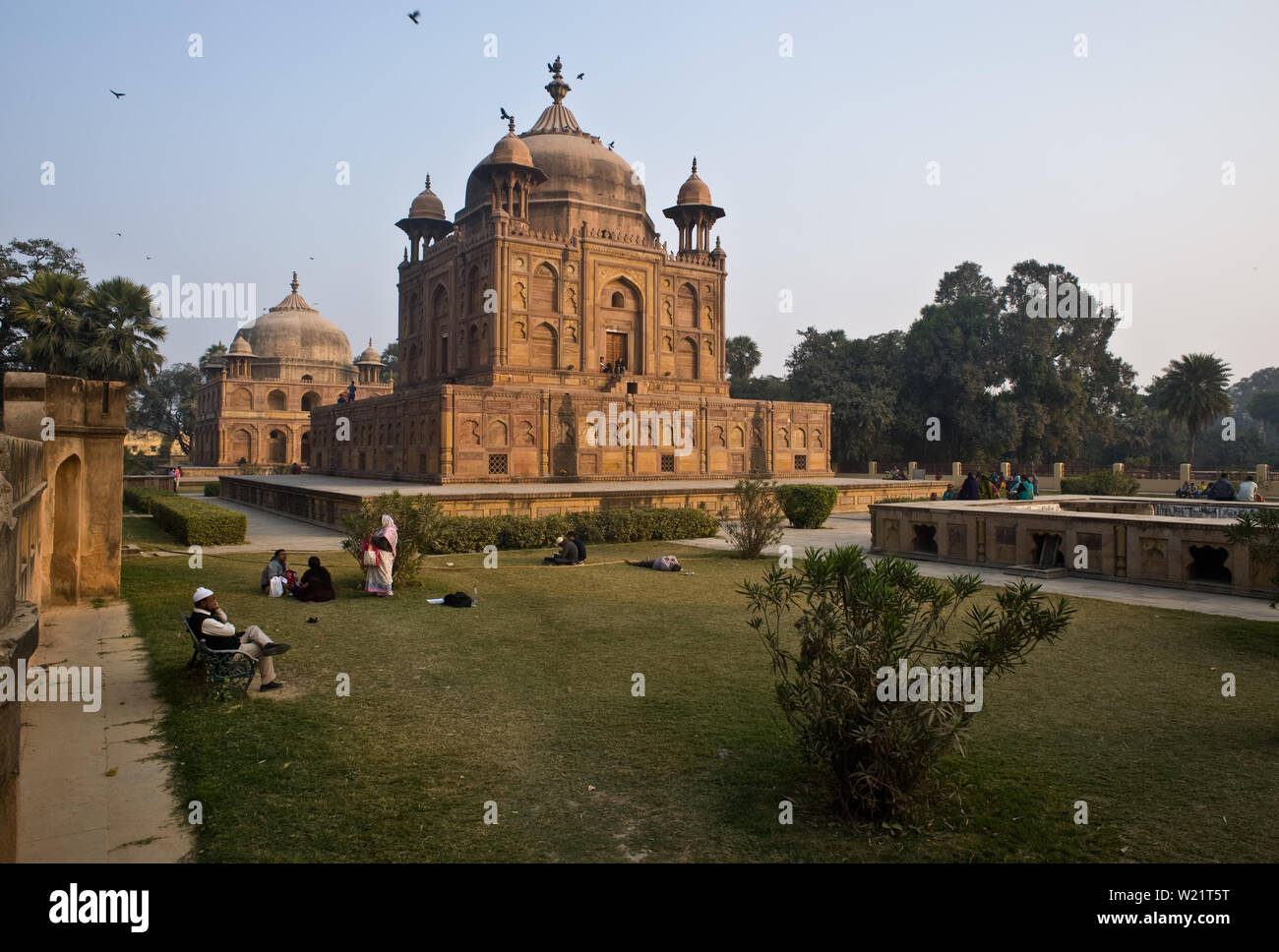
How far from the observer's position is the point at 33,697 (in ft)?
22.4

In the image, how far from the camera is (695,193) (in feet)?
124

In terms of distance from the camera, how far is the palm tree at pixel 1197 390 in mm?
41500

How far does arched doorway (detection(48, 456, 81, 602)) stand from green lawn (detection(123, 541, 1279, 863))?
7.05ft

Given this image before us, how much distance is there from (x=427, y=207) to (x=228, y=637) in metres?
36.4

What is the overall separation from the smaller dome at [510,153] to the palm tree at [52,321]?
1533cm

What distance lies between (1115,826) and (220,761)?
538 cm

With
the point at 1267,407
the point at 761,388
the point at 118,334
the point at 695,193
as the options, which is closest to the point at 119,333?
the point at 118,334

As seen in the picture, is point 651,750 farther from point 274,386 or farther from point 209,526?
point 274,386

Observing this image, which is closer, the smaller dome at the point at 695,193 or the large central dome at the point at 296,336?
the smaller dome at the point at 695,193

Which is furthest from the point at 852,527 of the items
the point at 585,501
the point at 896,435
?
the point at 896,435

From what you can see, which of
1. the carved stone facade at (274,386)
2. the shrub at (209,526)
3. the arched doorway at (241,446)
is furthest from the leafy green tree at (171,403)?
the shrub at (209,526)

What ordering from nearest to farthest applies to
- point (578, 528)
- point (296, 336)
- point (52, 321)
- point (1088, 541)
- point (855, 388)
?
point (1088, 541) → point (578, 528) → point (52, 321) → point (855, 388) → point (296, 336)

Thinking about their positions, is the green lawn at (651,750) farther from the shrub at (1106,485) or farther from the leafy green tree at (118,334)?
the shrub at (1106,485)

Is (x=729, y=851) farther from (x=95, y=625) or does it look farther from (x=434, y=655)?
(x=95, y=625)
